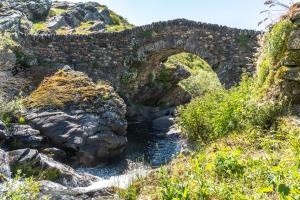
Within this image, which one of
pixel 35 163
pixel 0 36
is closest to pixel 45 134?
pixel 35 163

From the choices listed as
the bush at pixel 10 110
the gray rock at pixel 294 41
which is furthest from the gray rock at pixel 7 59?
the gray rock at pixel 294 41

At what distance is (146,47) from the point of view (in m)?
28.2

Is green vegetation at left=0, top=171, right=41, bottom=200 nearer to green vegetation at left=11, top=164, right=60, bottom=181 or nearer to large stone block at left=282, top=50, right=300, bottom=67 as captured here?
A: green vegetation at left=11, top=164, right=60, bottom=181

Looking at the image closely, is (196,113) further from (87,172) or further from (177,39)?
(177,39)

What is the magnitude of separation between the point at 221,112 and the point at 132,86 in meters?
18.8

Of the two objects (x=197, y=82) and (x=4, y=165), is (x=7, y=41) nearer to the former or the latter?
(x=4, y=165)

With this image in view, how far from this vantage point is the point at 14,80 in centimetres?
2345

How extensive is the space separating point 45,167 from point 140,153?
859 cm

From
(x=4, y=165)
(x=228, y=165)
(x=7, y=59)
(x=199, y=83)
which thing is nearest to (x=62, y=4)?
(x=199, y=83)

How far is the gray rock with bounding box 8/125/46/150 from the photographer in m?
17.7

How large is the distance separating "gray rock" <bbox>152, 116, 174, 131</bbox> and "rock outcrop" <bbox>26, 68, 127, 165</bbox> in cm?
827

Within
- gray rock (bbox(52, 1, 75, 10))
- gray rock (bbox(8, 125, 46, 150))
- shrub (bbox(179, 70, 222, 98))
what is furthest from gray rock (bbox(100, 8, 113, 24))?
gray rock (bbox(8, 125, 46, 150))

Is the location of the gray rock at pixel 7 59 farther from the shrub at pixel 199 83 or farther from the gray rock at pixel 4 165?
the shrub at pixel 199 83

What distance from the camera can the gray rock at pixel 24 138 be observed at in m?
17.7
